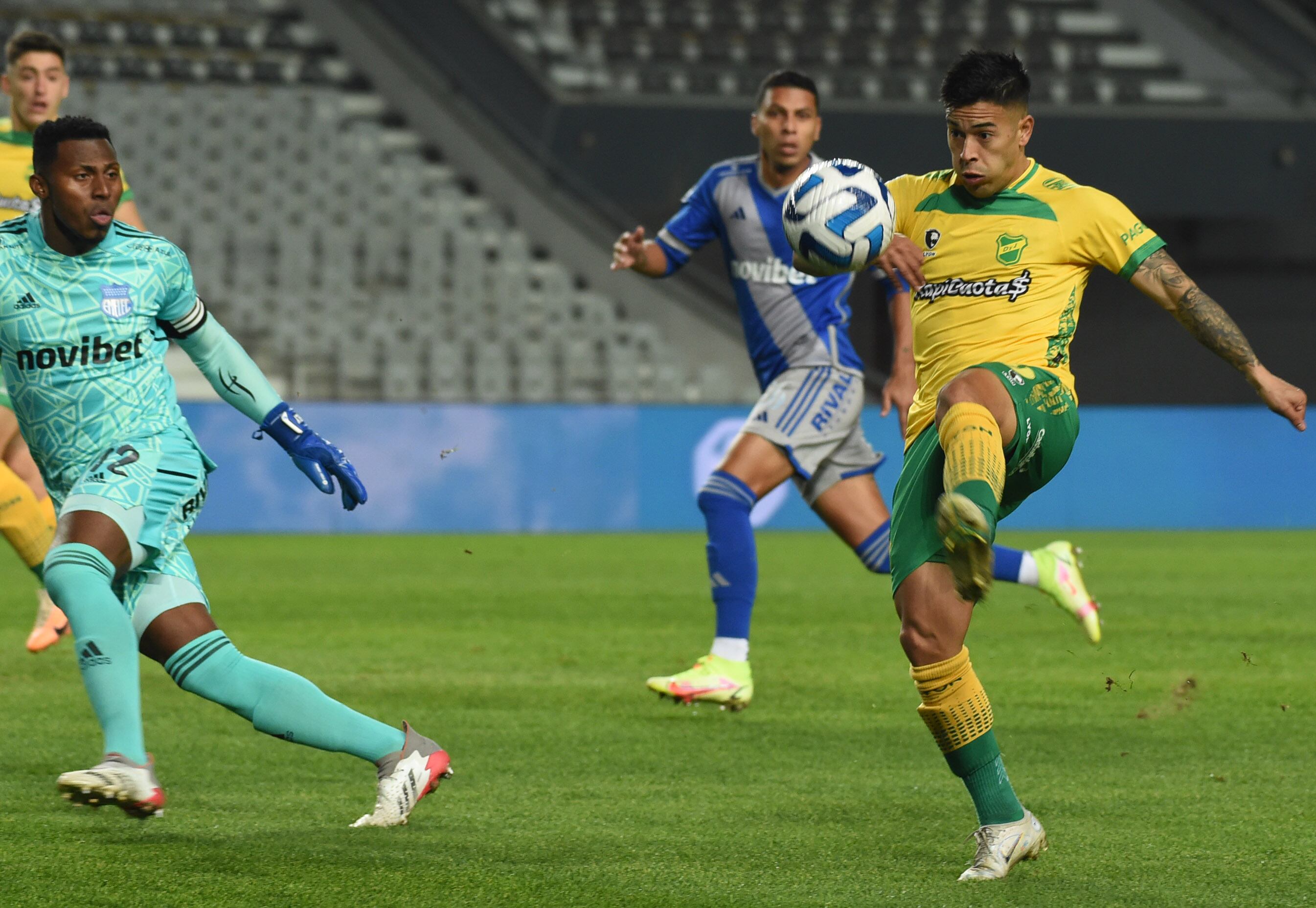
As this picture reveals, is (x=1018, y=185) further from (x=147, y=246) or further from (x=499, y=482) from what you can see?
(x=499, y=482)

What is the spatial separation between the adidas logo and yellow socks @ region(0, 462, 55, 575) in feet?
7.85

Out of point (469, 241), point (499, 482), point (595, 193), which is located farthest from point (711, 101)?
point (499, 482)

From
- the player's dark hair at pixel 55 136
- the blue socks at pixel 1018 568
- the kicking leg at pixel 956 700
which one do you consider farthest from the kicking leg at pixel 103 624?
the blue socks at pixel 1018 568

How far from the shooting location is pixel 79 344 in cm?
406

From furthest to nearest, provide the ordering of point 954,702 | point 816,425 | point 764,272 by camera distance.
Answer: point 764,272 → point 816,425 → point 954,702

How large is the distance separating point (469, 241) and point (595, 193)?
1.67 metres

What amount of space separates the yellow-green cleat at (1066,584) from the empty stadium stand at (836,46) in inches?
560

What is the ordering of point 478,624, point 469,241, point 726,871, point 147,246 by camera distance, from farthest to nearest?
point 469,241 < point 478,624 < point 147,246 < point 726,871

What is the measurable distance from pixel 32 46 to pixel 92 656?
11.4 feet

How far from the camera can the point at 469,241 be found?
20891mm

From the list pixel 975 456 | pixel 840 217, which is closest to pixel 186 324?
pixel 840 217

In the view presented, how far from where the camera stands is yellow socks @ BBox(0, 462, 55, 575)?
241 inches

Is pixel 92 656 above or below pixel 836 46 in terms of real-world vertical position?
above

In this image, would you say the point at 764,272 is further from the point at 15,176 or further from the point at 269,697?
the point at 269,697
